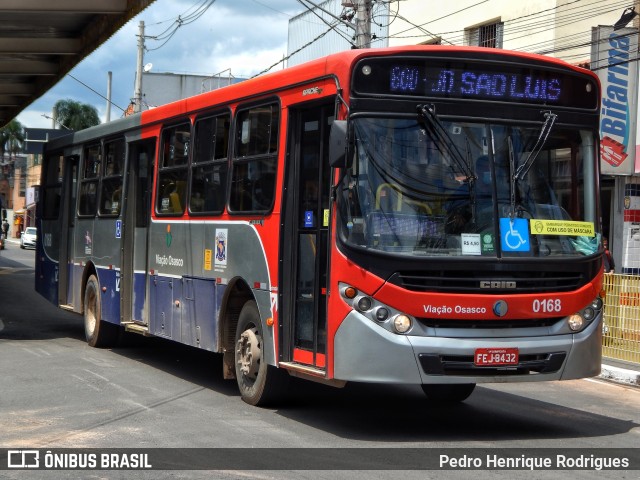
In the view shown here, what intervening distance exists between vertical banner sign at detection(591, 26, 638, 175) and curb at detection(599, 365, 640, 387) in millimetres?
6653

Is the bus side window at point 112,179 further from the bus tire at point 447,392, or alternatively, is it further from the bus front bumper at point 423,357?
the bus front bumper at point 423,357

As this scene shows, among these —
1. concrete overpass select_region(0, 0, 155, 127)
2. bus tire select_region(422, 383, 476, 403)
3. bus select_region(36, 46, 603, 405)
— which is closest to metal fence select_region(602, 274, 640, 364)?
bus tire select_region(422, 383, 476, 403)

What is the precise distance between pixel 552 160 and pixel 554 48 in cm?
1605

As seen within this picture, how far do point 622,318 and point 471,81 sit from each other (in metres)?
7.40

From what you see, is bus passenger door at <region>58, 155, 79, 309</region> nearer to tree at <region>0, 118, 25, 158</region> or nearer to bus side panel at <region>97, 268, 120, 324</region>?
bus side panel at <region>97, 268, 120, 324</region>

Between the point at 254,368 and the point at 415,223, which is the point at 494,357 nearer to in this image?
the point at 415,223

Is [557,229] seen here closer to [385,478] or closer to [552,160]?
[552,160]

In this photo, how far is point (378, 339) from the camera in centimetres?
845

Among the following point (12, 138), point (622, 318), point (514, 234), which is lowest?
point (622, 318)

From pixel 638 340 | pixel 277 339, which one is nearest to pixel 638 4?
pixel 638 340

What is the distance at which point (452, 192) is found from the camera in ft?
28.5

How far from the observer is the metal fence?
586 inches

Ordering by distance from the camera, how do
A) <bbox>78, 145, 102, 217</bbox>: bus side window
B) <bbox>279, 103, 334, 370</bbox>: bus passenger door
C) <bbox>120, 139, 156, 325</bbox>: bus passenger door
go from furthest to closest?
<bbox>78, 145, 102, 217</bbox>: bus side window, <bbox>120, 139, 156, 325</bbox>: bus passenger door, <bbox>279, 103, 334, 370</bbox>: bus passenger door

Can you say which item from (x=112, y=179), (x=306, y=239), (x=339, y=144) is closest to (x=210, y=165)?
(x=306, y=239)
